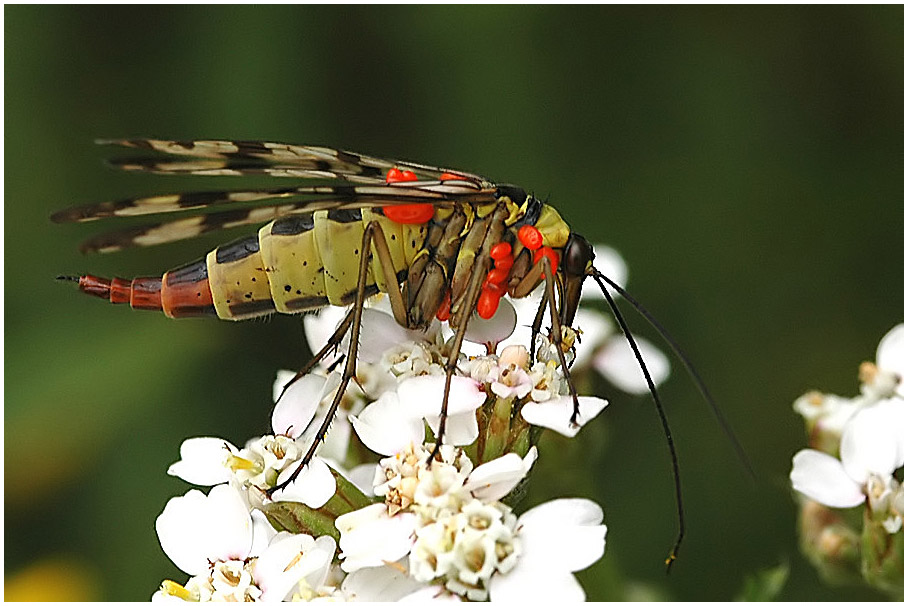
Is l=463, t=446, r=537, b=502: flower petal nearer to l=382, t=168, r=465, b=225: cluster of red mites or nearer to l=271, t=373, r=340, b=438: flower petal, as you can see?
l=271, t=373, r=340, b=438: flower petal

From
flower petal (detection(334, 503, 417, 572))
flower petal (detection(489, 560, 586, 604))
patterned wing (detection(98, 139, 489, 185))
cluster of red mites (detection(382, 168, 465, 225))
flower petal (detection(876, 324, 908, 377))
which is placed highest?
patterned wing (detection(98, 139, 489, 185))

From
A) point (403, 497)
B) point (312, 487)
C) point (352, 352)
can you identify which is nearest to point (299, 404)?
point (352, 352)

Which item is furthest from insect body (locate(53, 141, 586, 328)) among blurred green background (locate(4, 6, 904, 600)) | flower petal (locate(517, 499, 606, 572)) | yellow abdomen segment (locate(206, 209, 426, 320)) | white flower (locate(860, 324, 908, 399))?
blurred green background (locate(4, 6, 904, 600))

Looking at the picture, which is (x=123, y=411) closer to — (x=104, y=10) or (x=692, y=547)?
(x=104, y=10)

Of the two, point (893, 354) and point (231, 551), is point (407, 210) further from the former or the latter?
point (893, 354)

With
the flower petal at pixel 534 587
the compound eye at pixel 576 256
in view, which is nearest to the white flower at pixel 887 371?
the compound eye at pixel 576 256
